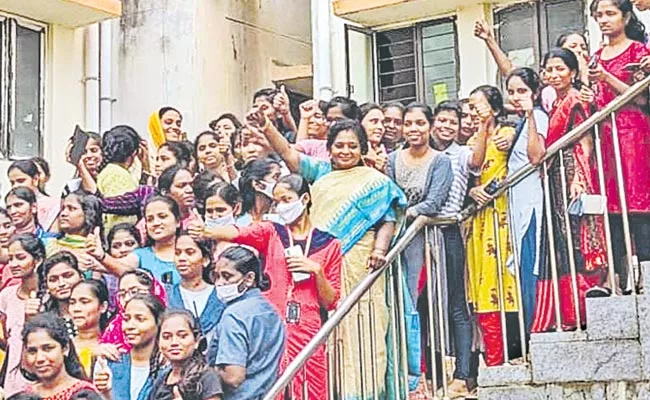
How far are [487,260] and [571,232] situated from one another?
0.52 metres

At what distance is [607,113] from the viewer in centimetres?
475

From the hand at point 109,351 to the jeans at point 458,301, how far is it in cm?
151

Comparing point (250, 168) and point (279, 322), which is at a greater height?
point (250, 168)

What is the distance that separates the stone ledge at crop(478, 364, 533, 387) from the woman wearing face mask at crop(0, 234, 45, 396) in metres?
2.32

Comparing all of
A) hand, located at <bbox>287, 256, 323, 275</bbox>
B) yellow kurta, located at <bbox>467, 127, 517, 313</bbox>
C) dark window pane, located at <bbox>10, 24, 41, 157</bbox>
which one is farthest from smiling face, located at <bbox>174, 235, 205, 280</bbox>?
dark window pane, located at <bbox>10, 24, 41, 157</bbox>

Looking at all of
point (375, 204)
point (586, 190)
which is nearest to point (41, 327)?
point (375, 204)

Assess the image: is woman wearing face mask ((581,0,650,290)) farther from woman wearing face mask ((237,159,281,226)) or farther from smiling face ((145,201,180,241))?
smiling face ((145,201,180,241))

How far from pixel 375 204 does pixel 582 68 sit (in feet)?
3.78

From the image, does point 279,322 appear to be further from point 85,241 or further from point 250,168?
point 85,241

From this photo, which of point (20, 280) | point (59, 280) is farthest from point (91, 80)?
point (59, 280)

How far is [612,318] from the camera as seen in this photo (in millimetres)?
4539

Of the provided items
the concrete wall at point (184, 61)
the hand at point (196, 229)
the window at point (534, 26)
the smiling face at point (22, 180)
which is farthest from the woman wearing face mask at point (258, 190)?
the concrete wall at point (184, 61)

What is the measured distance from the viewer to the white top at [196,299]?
521cm

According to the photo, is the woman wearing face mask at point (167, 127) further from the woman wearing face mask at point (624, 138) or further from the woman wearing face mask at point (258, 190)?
the woman wearing face mask at point (624, 138)
